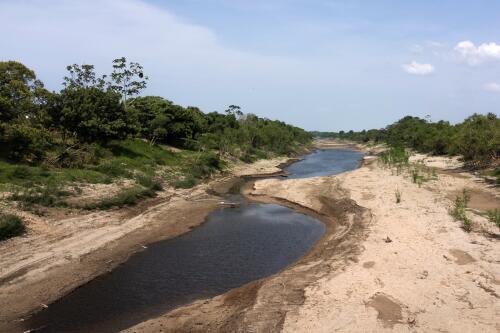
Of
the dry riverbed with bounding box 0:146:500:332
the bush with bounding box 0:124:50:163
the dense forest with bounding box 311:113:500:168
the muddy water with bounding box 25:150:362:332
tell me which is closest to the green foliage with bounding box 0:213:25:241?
the dry riverbed with bounding box 0:146:500:332

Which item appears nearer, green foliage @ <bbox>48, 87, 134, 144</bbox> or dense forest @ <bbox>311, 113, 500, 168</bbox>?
green foliage @ <bbox>48, 87, 134, 144</bbox>

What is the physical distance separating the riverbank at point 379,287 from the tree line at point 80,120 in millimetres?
27468

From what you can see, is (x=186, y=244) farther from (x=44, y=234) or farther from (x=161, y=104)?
(x=161, y=104)

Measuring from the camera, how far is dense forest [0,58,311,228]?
3491 cm

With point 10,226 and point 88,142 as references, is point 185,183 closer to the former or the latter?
point 88,142

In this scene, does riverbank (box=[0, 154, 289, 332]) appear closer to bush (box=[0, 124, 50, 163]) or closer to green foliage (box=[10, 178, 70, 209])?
green foliage (box=[10, 178, 70, 209])

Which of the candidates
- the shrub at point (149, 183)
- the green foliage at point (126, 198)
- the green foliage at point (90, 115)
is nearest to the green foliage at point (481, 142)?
the shrub at point (149, 183)

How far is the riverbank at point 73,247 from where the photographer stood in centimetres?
1912

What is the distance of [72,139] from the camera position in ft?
155

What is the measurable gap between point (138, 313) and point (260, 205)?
84.7 feet

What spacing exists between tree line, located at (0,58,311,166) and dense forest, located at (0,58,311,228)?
0.31 ft

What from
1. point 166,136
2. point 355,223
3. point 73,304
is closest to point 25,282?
point 73,304

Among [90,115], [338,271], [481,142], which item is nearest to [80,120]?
[90,115]

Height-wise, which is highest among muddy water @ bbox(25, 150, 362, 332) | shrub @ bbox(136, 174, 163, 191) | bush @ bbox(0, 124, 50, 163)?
bush @ bbox(0, 124, 50, 163)
